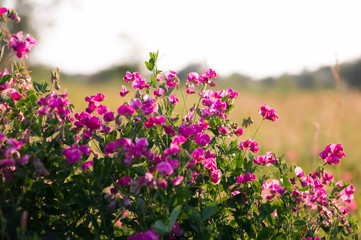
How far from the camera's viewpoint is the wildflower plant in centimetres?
129

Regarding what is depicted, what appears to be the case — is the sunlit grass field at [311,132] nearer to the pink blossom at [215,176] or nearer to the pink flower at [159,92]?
the pink flower at [159,92]

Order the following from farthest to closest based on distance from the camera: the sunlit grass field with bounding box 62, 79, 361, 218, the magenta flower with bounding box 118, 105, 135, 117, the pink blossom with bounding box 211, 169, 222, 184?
the sunlit grass field with bounding box 62, 79, 361, 218, the pink blossom with bounding box 211, 169, 222, 184, the magenta flower with bounding box 118, 105, 135, 117

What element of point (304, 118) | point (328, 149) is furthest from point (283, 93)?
point (328, 149)

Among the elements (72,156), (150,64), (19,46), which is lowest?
(72,156)

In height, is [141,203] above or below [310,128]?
below

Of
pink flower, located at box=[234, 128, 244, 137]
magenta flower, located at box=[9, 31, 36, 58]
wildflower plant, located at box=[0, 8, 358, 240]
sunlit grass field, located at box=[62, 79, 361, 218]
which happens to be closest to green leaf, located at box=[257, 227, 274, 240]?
wildflower plant, located at box=[0, 8, 358, 240]

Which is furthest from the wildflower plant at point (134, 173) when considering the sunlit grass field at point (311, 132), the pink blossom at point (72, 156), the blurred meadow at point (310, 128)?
Result: the sunlit grass field at point (311, 132)

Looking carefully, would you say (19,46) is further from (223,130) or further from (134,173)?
(223,130)

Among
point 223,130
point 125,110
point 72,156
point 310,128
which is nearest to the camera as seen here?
point 72,156

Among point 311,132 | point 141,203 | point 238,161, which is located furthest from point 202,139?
point 311,132

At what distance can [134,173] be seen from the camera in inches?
59.0

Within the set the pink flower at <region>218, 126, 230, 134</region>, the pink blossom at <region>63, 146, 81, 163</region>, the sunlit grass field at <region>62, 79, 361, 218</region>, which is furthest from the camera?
the sunlit grass field at <region>62, 79, 361, 218</region>

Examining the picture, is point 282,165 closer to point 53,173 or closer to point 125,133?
point 125,133

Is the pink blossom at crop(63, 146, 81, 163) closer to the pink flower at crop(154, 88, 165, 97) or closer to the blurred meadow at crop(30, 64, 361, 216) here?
the pink flower at crop(154, 88, 165, 97)
